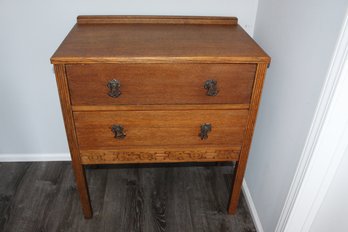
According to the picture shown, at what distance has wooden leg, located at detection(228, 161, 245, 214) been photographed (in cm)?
133

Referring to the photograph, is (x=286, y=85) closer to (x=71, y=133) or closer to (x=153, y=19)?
(x=153, y=19)

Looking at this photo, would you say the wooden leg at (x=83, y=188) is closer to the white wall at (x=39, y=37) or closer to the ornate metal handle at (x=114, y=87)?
the ornate metal handle at (x=114, y=87)

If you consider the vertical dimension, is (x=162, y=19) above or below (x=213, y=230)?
above

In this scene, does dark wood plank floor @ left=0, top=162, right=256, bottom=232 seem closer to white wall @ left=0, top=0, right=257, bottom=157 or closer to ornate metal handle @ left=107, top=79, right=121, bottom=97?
white wall @ left=0, top=0, right=257, bottom=157

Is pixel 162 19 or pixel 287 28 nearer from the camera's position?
pixel 287 28

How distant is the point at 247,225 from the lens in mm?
1456

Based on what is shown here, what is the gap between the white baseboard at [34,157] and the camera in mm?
1770

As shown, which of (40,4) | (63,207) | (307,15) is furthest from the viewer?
(63,207)

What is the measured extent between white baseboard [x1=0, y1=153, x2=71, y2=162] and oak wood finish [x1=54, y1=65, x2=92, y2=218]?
1.58 feet

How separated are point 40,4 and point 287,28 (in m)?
1.06

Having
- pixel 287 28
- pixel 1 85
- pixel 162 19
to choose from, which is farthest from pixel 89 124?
pixel 287 28

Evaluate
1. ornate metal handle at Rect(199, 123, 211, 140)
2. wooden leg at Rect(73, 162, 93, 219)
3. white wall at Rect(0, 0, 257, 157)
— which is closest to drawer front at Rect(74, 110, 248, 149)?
ornate metal handle at Rect(199, 123, 211, 140)

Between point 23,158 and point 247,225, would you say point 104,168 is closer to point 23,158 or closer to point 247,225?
point 23,158

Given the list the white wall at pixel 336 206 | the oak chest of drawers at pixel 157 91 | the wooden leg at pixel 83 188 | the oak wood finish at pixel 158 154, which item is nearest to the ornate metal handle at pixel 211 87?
the oak chest of drawers at pixel 157 91
